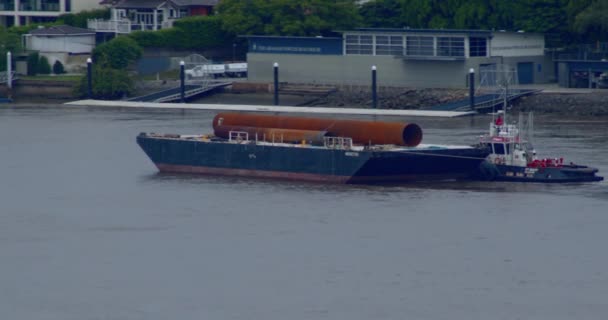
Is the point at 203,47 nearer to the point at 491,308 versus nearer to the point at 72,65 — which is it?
the point at 72,65

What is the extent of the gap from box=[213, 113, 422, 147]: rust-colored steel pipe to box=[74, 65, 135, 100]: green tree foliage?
35566 mm

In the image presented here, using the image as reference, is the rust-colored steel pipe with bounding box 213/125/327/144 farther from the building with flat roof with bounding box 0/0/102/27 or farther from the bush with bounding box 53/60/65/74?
the building with flat roof with bounding box 0/0/102/27

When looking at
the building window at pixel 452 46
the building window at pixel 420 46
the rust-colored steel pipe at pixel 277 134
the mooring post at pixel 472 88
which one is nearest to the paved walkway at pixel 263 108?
the mooring post at pixel 472 88

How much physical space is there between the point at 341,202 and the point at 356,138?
544cm

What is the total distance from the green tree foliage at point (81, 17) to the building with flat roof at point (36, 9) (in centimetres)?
128

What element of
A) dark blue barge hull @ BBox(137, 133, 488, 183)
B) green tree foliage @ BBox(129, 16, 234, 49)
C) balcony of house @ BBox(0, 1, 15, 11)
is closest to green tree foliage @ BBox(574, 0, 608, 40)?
green tree foliage @ BBox(129, 16, 234, 49)

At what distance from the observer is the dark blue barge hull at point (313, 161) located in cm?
5238

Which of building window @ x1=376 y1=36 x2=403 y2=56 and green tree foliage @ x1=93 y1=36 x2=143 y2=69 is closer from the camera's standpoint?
building window @ x1=376 y1=36 x2=403 y2=56

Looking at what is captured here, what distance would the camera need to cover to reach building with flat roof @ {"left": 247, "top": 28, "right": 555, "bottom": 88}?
86750 millimetres

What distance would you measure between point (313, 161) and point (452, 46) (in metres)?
34.2

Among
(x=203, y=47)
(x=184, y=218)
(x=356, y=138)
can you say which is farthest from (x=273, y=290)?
(x=203, y=47)

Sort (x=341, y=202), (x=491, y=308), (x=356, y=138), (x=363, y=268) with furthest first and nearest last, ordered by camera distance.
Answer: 1. (x=356, y=138)
2. (x=341, y=202)
3. (x=363, y=268)
4. (x=491, y=308)

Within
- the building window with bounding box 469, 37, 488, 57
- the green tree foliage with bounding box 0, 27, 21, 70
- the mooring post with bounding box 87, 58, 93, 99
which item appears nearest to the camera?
the building window with bounding box 469, 37, 488, 57

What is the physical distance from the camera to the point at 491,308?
118 ft
